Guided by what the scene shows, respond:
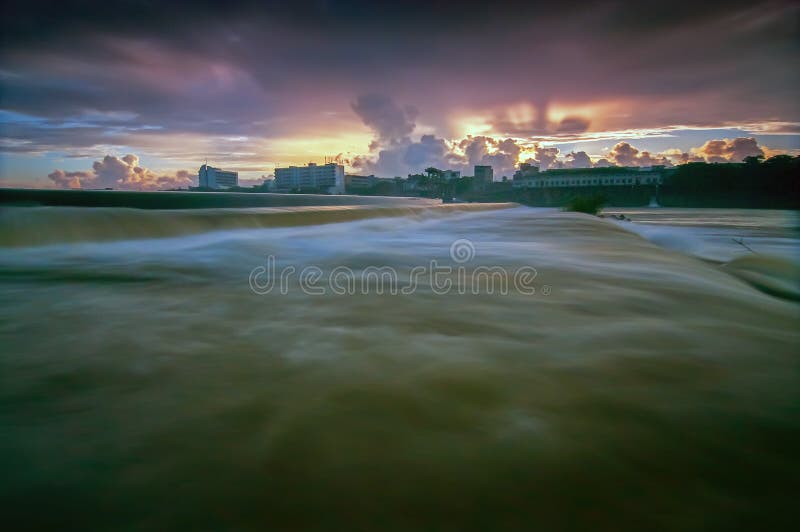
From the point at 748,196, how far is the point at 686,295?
134 ft

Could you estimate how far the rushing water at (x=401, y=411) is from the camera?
2.13 feet

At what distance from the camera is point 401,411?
938 millimetres

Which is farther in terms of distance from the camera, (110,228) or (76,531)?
(110,228)

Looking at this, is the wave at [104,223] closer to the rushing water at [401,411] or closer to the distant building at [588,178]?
the rushing water at [401,411]

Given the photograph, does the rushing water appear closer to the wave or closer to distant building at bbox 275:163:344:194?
the wave

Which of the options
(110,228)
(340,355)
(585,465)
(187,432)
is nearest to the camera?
(585,465)

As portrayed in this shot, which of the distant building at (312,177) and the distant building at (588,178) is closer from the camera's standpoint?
the distant building at (312,177)

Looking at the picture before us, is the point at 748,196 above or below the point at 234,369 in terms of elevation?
above

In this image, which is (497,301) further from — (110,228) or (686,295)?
(110,228)

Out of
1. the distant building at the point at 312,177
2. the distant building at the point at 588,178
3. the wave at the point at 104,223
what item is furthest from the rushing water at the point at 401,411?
the distant building at the point at 588,178

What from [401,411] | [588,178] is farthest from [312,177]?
[401,411]

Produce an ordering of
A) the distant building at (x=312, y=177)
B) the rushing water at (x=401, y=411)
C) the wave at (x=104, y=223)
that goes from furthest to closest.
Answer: the distant building at (x=312, y=177)
the wave at (x=104, y=223)
the rushing water at (x=401, y=411)

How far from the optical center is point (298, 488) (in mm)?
685

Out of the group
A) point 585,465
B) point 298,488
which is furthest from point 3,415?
point 585,465
